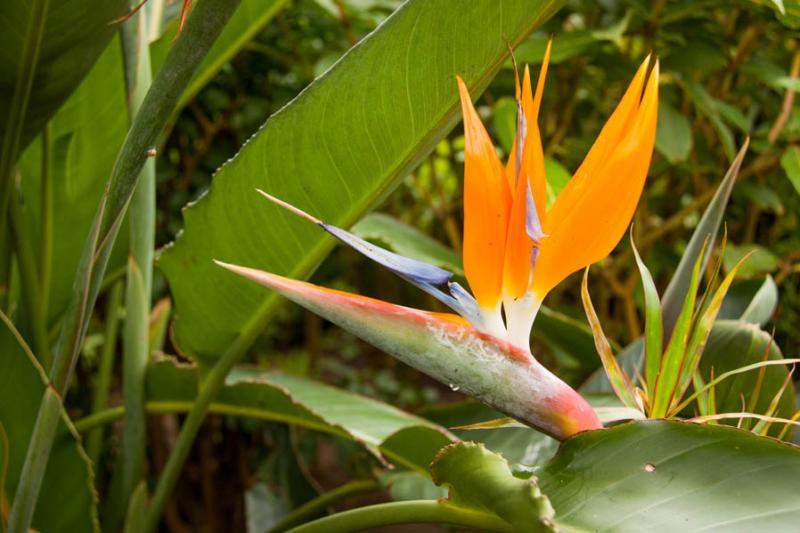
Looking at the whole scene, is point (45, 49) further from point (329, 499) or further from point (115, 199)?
point (329, 499)

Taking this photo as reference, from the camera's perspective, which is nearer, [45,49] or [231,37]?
[45,49]

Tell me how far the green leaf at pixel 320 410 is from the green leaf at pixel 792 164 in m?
0.43

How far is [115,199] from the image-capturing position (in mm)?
384

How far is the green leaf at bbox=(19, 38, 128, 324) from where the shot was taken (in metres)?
0.75

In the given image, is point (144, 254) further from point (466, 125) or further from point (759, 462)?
point (759, 462)

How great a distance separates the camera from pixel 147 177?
1.99 ft

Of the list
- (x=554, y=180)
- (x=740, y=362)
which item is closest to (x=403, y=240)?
(x=554, y=180)

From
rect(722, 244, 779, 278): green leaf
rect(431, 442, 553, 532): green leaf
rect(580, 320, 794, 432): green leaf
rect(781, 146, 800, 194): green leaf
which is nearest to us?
rect(431, 442, 553, 532): green leaf

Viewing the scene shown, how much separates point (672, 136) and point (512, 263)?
1.81 ft

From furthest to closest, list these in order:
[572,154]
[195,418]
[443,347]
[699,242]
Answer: [572,154], [195,418], [699,242], [443,347]

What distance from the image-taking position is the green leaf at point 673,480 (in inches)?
12.8

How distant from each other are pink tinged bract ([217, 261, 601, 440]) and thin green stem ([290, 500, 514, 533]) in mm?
81

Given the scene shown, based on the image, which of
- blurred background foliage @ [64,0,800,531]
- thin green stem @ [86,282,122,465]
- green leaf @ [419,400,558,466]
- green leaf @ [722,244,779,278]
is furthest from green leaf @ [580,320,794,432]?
thin green stem @ [86,282,122,465]

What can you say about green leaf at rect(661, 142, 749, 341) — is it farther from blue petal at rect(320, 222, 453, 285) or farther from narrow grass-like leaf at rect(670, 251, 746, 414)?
blue petal at rect(320, 222, 453, 285)
